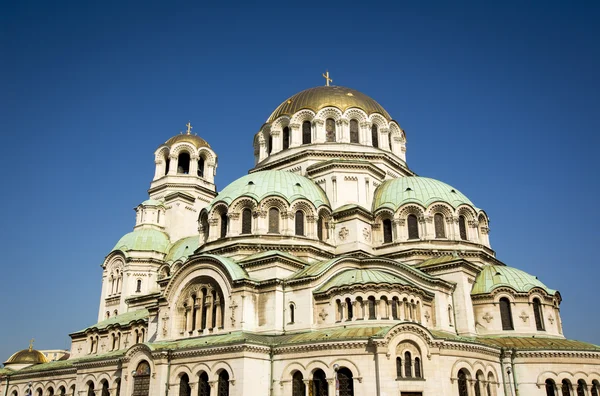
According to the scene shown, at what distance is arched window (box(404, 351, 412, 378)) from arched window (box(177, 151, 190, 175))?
31.4 m

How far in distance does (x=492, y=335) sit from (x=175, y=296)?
17.2 metres

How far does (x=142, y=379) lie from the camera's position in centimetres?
2722

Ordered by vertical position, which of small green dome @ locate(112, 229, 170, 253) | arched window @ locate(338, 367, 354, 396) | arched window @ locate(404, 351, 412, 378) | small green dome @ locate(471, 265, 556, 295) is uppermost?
small green dome @ locate(112, 229, 170, 253)

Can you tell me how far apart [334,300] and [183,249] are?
18.2m

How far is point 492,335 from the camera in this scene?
29.8 meters

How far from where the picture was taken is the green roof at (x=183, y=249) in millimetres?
40219

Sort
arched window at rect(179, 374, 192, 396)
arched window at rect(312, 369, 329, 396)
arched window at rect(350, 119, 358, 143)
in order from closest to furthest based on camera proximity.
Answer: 1. arched window at rect(312, 369, 329, 396)
2. arched window at rect(179, 374, 192, 396)
3. arched window at rect(350, 119, 358, 143)

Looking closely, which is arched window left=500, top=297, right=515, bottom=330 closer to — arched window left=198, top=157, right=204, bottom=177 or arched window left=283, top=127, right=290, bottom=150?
arched window left=283, top=127, right=290, bottom=150

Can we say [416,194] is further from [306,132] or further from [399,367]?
[399,367]

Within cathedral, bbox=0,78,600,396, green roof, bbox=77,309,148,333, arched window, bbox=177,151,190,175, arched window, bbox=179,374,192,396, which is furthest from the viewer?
arched window, bbox=177,151,190,175

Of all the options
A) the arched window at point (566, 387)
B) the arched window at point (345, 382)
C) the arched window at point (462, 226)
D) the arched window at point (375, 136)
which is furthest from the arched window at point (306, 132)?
the arched window at point (566, 387)

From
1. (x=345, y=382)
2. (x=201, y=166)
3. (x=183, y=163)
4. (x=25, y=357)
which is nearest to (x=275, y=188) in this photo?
(x=345, y=382)

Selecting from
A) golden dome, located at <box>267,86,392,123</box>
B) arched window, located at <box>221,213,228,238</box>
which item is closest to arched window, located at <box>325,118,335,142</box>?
golden dome, located at <box>267,86,392,123</box>

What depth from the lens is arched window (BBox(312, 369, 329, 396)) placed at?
23547mm
